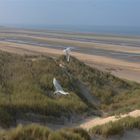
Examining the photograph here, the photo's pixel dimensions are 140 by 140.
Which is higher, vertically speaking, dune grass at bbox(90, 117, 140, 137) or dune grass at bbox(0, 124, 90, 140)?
dune grass at bbox(0, 124, 90, 140)

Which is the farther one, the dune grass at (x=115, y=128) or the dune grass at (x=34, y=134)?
the dune grass at (x=115, y=128)

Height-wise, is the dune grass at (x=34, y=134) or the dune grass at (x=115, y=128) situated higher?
the dune grass at (x=34, y=134)

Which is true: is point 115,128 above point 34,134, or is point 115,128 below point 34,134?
below

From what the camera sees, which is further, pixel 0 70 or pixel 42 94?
pixel 0 70

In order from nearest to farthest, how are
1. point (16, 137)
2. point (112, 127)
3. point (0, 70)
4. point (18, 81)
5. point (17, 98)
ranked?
point (16, 137), point (112, 127), point (17, 98), point (18, 81), point (0, 70)

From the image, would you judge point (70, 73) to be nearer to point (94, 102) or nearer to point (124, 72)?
point (94, 102)

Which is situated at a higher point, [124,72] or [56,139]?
[56,139]

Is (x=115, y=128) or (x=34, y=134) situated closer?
(x=34, y=134)

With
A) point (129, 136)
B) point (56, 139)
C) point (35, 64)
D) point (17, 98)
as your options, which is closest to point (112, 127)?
point (129, 136)

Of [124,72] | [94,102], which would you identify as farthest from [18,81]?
[124,72]

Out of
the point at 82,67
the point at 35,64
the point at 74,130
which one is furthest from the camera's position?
the point at 82,67

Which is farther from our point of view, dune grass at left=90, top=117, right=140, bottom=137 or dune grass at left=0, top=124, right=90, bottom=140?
dune grass at left=90, top=117, right=140, bottom=137
